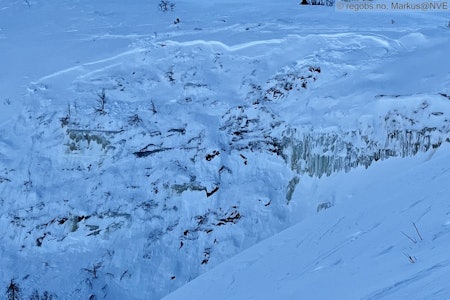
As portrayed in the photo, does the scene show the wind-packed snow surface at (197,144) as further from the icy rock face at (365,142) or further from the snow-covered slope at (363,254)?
the snow-covered slope at (363,254)

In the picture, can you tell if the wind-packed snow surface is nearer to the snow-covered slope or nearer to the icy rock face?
the icy rock face

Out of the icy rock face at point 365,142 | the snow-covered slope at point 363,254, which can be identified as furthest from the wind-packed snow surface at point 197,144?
the snow-covered slope at point 363,254

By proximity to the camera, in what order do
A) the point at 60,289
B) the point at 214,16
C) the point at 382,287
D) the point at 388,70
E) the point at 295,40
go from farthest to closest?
the point at 214,16 → the point at 295,40 → the point at 388,70 → the point at 60,289 → the point at 382,287

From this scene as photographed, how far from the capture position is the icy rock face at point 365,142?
17.3 feet

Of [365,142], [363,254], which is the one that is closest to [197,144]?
[365,142]

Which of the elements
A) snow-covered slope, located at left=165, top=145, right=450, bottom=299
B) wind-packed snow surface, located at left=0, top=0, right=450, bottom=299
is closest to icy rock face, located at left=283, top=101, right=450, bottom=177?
wind-packed snow surface, located at left=0, top=0, right=450, bottom=299

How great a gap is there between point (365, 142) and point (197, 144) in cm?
199

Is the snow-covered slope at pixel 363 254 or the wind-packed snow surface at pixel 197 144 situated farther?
the wind-packed snow surface at pixel 197 144

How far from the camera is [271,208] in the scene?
18.9ft

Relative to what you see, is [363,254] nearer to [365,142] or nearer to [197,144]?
[365,142]

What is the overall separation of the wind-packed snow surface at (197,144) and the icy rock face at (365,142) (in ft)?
0.04

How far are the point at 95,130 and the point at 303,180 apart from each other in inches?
104

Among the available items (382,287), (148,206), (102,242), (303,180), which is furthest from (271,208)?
(382,287)

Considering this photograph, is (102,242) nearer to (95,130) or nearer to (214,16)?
(95,130)
